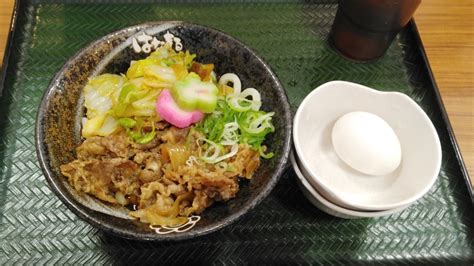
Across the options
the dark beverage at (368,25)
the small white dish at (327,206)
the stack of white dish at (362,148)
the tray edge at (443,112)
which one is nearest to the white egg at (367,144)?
the stack of white dish at (362,148)

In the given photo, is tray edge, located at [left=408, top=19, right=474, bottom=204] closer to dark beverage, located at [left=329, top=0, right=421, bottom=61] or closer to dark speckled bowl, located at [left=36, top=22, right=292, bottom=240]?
dark beverage, located at [left=329, top=0, right=421, bottom=61]

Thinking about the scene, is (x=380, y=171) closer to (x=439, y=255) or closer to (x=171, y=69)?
(x=439, y=255)

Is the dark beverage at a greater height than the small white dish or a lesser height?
greater

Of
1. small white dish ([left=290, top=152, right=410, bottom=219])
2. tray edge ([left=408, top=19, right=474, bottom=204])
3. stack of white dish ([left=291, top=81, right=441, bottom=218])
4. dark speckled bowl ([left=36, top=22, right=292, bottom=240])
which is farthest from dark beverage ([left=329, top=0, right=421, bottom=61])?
small white dish ([left=290, top=152, right=410, bottom=219])

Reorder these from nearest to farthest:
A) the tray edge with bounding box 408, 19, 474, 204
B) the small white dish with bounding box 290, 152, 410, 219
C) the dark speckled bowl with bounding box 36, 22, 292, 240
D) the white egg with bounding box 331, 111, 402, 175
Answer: the dark speckled bowl with bounding box 36, 22, 292, 240 < the small white dish with bounding box 290, 152, 410, 219 < the white egg with bounding box 331, 111, 402, 175 < the tray edge with bounding box 408, 19, 474, 204

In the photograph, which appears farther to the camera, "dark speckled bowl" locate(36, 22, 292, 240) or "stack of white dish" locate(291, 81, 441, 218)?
"stack of white dish" locate(291, 81, 441, 218)

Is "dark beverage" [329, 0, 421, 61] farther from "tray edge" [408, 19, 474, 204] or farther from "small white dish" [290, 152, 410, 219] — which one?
"small white dish" [290, 152, 410, 219]

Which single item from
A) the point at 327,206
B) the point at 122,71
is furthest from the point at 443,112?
the point at 122,71

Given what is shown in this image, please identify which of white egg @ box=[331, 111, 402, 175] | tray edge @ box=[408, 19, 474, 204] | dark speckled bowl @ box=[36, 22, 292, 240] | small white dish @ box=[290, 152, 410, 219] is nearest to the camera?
dark speckled bowl @ box=[36, 22, 292, 240]

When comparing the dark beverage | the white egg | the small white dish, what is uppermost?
the dark beverage
